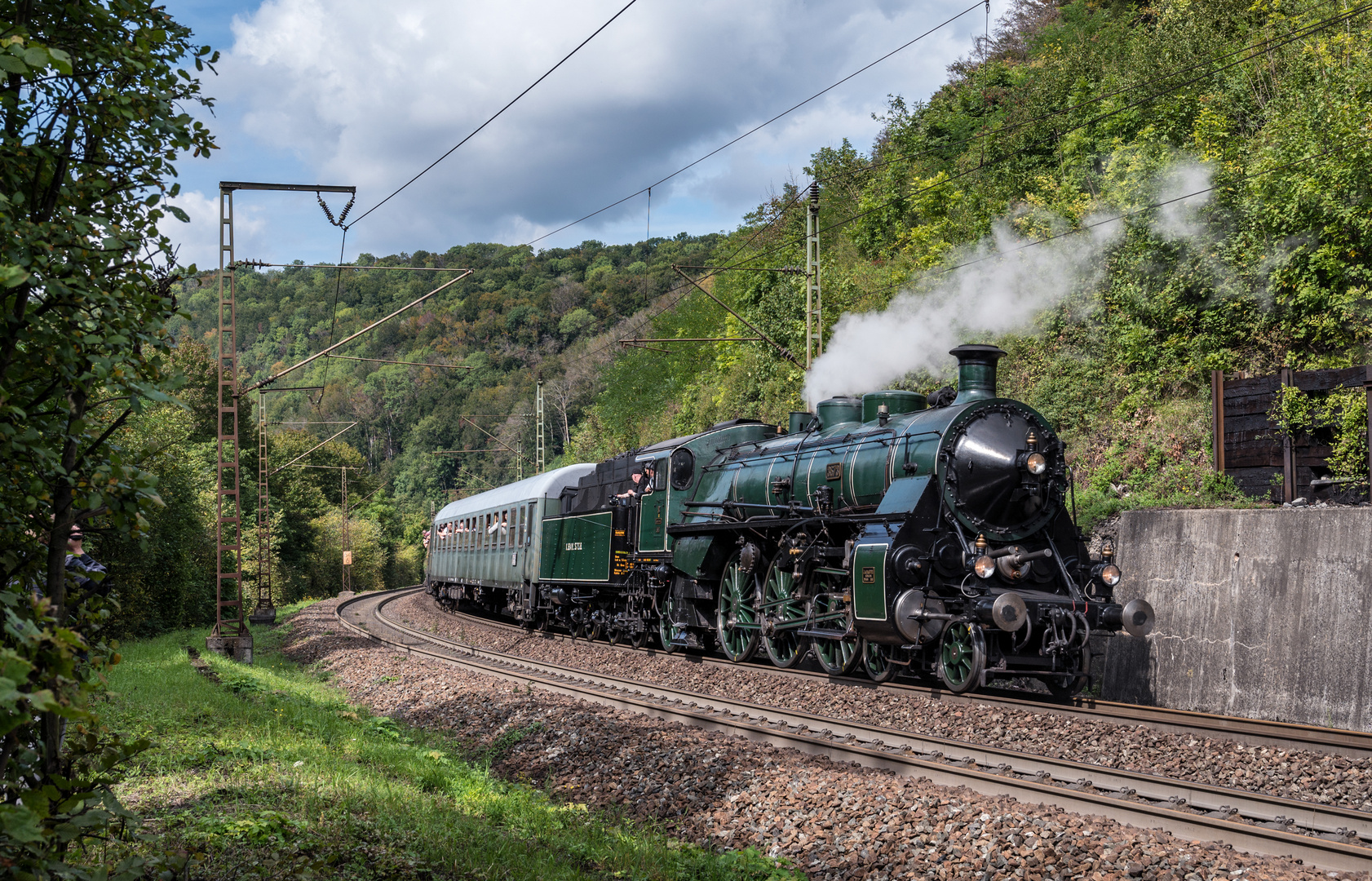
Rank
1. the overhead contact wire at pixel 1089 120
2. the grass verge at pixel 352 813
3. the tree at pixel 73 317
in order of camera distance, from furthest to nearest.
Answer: the overhead contact wire at pixel 1089 120
the grass verge at pixel 352 813
the tree at pixel 73 317

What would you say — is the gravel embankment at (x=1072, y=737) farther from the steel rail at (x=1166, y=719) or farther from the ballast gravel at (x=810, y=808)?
the ballast gravel at (x=810, y=808)

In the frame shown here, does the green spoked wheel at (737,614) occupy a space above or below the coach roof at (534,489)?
below

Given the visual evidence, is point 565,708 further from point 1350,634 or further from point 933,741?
point 1350,634

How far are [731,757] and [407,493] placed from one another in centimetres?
9003

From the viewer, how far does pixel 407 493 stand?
94000 mm

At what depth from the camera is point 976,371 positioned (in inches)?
499

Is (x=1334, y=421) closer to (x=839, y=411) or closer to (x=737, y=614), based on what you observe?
(x=839, y=411)

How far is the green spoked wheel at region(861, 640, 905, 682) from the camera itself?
12070mm

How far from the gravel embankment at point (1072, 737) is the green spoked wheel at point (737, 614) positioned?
2.15ft

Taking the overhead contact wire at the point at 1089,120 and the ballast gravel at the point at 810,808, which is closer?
the ballast gravel at the point at 810,808

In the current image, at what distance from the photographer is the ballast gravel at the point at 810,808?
5547mm

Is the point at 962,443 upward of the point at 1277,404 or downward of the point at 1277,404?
downward

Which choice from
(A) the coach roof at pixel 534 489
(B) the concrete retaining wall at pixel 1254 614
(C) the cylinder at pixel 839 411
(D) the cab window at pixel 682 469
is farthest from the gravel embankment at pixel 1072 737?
(A) the coach roof at pixel 534 489

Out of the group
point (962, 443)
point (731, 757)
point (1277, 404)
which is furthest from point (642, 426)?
point (731, 757)
